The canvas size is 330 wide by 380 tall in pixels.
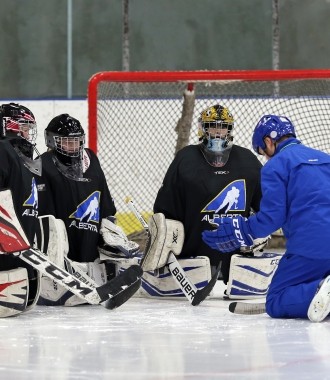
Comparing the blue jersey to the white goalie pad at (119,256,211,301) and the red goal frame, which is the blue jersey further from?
the red goal frame

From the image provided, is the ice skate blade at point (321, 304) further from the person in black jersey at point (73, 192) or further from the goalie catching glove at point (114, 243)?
the person in black jersey at point (73, 192)

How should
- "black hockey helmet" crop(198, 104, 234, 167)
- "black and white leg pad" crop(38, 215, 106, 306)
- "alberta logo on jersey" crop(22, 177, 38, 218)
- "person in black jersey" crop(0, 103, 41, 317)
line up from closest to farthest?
1. "person in black jersey" crop(0, 103, 41, 317)
2. "alberta logo on jersey" crop(22, 177, 38, 218)
3. "black and white leg pad" crop(38, 215, 106, 306)
4. "black hockey helmet" crop(198, 104, 234, 167)

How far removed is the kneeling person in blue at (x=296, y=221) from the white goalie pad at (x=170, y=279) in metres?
0.74

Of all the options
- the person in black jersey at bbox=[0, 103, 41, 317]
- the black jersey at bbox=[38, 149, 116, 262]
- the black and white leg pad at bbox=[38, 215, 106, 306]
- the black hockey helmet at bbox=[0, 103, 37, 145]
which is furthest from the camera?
the black jersey at bbox=[38, 149, 116, 262]

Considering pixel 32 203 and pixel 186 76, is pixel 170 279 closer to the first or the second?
pixel 32 203

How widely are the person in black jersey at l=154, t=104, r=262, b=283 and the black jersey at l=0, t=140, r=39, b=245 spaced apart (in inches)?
32.0

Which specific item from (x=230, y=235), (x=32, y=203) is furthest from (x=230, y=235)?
(x=32, y=203)

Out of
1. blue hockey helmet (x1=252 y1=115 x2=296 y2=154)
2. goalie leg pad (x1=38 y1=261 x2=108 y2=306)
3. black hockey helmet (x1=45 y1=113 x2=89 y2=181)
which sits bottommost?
goalie leg pad (x1=38 y1=261 x2=108 y2=306)

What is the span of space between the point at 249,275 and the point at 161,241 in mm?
453

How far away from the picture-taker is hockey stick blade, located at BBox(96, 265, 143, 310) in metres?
5.05

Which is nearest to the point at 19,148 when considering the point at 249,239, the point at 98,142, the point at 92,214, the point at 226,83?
the point at 92,214

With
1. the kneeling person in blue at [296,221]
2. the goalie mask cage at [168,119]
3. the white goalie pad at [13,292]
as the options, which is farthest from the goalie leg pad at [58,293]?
the goalie mask cage at [168,119]

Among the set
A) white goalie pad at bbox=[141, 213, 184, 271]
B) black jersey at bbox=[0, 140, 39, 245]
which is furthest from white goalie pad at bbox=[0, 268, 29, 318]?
white goalie pad at bbox=[141, 213, 184, 271]

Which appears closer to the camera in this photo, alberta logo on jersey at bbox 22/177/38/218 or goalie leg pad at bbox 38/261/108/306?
alberta logo on jersey at bbox 22/177/38/218
